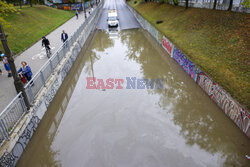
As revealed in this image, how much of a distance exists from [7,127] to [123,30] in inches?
1031

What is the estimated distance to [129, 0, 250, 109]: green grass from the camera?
1109 cm

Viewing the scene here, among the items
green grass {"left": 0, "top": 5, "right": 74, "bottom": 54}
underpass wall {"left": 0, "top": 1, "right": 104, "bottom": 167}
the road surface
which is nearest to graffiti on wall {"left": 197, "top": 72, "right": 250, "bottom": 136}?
the road surface

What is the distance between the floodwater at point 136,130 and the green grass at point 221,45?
1.69 m

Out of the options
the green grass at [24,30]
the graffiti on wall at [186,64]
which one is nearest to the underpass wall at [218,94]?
the graffiti on wall at [186,64]

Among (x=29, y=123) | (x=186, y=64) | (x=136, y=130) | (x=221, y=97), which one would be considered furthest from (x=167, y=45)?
(x=29, y=123)

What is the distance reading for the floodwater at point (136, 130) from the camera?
7727 mm

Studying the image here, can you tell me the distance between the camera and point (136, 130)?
922 cm

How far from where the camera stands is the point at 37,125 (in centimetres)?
939

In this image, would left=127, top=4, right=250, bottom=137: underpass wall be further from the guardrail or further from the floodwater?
the guardrail

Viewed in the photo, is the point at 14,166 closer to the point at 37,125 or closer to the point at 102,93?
the point at 37,125

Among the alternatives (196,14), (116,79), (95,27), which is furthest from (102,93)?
(95,27)

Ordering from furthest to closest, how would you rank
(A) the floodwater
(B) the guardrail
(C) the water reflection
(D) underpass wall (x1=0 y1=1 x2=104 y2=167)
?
(C) the water reflection < (A) the floodwater < (B) the guardrail < (D) underpass wall (x1=0 y1=1 x2=104 y2=167)

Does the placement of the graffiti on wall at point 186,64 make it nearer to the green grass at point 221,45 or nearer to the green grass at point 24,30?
the green grass at point 221,45

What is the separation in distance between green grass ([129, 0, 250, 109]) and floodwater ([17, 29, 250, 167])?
1691 mm
